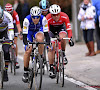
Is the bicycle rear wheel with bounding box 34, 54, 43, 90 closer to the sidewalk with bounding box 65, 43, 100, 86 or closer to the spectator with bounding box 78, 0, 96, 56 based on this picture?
the sidewalk with bounding box 65, 43, 100, 86

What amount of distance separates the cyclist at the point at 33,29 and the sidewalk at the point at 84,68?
1.48m

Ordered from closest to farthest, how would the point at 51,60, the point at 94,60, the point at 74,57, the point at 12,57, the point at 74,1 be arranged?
the point at 51,60, the point at 12,57, the point at 94,60, the point at 74,57, the point at 74,1

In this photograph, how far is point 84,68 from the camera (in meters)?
11.0

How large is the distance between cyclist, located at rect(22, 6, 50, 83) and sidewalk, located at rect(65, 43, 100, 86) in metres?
1.48

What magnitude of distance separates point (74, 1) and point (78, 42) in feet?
6.66

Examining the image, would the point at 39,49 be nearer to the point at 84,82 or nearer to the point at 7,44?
the point at 7,44

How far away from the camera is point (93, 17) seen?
13.9 meters

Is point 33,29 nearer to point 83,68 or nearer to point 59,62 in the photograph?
point 59,62

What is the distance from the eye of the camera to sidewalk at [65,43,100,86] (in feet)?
31.1

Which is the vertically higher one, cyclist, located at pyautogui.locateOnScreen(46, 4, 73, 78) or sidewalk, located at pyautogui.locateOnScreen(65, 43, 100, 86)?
cyclist, located at pyautogui.locateOnScreen(46, 4, 73, 78)

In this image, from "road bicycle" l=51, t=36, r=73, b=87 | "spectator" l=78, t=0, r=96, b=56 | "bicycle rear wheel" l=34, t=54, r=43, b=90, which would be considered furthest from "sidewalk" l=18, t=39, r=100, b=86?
"bicycle rear wheel" l=34, t=54, r=43, b=90

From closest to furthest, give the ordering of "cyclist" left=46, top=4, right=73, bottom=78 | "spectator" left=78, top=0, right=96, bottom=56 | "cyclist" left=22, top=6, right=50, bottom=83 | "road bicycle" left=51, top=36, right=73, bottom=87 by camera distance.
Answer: "cyclist" left=22, top=6, right=50, bottom=83 → "road bicycle" left=51, top=36, right=73, bottom=87 → "cyclist" left=46, top=4, right=73, bottom=78 → "spectator" left=78, top=0, right=96, bottom=56

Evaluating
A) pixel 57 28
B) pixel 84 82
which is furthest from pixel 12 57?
pixel 84 82

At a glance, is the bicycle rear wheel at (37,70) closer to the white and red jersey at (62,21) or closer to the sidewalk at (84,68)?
the sidewalk at (84,68)
